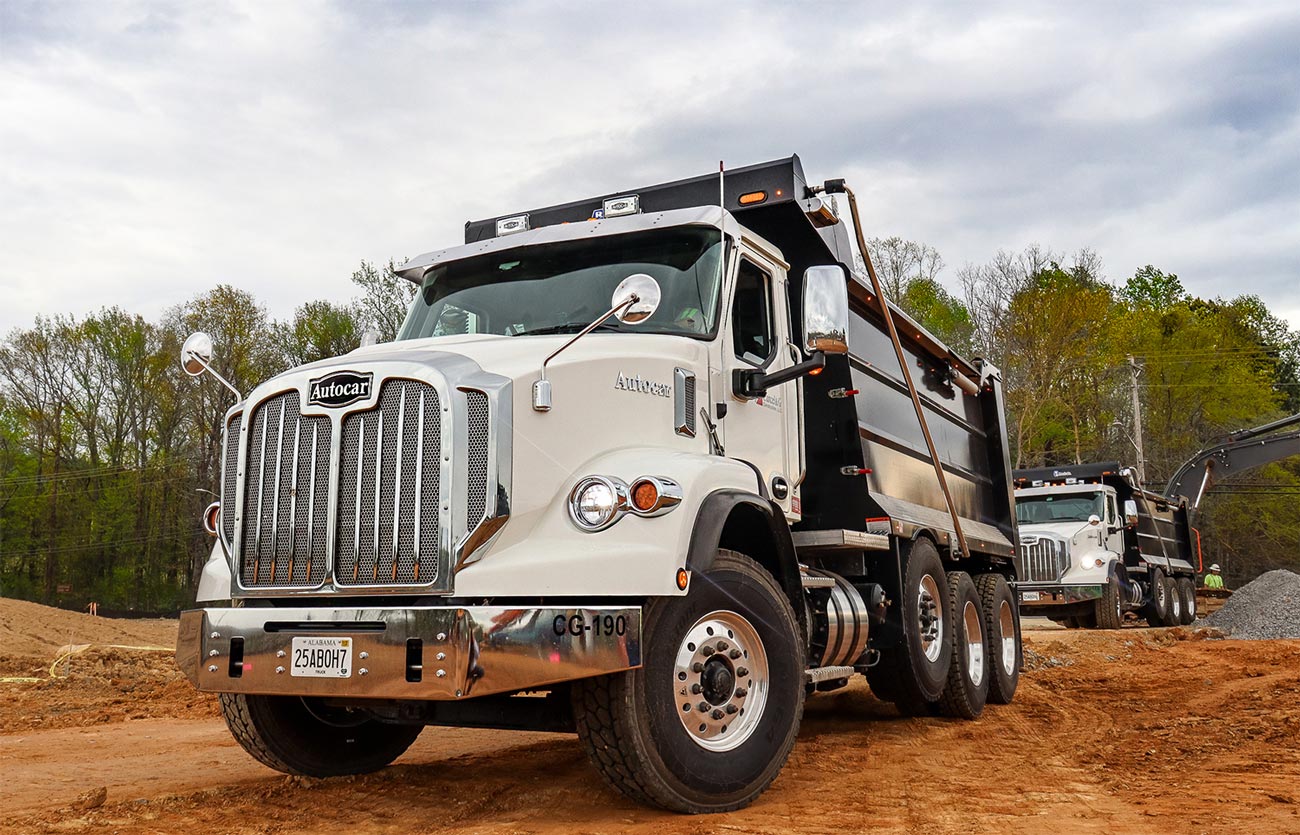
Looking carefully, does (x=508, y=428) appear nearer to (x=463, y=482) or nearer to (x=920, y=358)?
(x=463, y=482)

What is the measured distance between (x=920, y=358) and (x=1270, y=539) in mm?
47599

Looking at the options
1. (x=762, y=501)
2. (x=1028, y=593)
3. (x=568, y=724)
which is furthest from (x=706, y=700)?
(x=1028, y=593)

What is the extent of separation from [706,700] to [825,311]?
2.13 m

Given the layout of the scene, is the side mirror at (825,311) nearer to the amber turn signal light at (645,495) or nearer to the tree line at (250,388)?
the amber turn signal light at (645,495)

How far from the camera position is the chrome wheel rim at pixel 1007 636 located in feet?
31.9

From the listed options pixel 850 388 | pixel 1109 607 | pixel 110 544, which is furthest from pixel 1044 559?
pixel 110 544

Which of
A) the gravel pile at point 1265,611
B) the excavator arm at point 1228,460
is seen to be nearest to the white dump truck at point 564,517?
the gravel pile at point 1265,611

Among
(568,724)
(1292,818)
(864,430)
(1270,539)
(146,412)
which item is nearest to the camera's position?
(1292,818)

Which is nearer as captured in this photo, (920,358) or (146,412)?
(920,358)

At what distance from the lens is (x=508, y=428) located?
4656 millimetres

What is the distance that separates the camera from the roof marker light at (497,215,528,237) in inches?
281

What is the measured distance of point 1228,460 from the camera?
2662cm

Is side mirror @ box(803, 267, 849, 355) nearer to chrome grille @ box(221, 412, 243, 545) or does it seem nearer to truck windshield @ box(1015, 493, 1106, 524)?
chrome grille @ box(221, 412, 243, 545)

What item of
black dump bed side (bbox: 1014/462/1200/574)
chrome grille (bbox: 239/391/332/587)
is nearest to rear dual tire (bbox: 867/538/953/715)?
chrome grille (bbox: 239/391/332/587)
